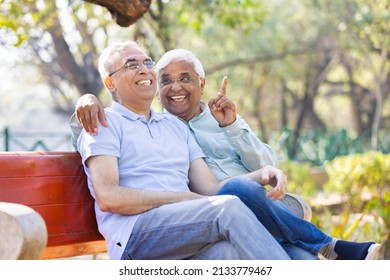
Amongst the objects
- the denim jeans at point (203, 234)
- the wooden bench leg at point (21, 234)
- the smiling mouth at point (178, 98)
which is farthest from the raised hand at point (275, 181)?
the wooden bench leg at point (21, 234)

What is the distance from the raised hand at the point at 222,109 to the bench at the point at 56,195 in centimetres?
75

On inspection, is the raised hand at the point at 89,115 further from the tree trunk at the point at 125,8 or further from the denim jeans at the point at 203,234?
the tree trunk at the point at 125,8

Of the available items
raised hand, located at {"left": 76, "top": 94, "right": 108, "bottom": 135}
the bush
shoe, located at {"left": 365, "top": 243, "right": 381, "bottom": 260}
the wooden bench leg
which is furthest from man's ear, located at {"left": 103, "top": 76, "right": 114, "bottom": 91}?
the bush

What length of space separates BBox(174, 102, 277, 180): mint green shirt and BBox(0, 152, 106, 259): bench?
0.73 metres

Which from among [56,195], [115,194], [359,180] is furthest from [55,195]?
[359,180]

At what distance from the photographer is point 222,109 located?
375 centimetres

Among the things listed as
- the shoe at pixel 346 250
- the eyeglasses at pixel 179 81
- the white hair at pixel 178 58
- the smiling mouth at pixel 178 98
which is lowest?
the shoe at pixel 346 250

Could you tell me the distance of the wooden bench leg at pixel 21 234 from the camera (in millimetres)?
2467

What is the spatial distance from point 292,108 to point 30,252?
23.6 metres

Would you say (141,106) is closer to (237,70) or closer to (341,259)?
(341,259)

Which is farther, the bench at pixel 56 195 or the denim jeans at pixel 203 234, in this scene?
the bench at pixel 56 195

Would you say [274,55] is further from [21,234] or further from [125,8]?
[21,234]

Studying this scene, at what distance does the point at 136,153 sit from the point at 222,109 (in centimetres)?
60

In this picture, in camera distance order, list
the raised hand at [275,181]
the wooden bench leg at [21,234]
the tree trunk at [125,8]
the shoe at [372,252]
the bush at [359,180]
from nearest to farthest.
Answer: the wooden bench leg at [21,234] → the raised hand at [275,181] → the shoe at [372,252] → the tree trunk at [125,8] → the bush at [359,180]
